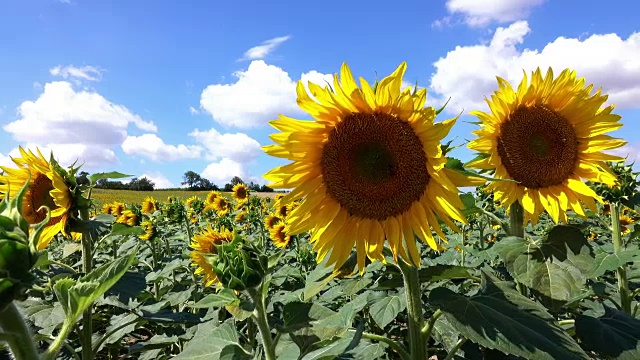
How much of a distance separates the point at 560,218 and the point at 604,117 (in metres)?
0.69

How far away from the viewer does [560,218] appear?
8.97ft

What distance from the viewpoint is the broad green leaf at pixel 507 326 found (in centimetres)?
171

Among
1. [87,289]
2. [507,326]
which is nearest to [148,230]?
[87,289]

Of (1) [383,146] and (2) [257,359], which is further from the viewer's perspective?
(1) [383,146]

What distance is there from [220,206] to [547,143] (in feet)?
31.0

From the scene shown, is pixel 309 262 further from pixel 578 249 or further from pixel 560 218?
pixel 578 249

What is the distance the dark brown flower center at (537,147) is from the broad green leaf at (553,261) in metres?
0.52

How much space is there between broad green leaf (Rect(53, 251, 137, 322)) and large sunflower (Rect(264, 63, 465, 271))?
949 mm

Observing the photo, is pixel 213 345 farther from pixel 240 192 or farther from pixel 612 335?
pixel 240 192

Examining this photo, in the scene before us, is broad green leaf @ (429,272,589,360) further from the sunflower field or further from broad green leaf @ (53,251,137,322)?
broad green leaf @ (53,251,137,322)

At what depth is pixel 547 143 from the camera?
280 centimetres

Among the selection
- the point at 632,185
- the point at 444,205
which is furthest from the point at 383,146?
the point at 632,185

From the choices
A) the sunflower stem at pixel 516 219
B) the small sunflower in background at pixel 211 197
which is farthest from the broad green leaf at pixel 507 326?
the small sunflower in background at pixel 211 197

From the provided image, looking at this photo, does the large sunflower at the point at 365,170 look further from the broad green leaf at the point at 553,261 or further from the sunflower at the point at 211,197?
the sunflower at the point at 211,197
